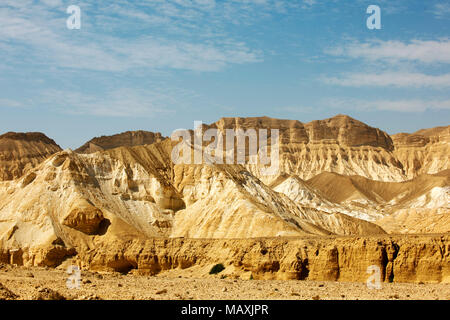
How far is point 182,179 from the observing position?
270ft

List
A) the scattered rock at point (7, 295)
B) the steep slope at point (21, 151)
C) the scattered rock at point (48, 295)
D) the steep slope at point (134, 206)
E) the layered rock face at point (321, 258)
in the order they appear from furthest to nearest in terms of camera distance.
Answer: the steep slope at point (21, 151)
the steep slope at point (134, 206)
the layered rock face at point (321, 258)
the scattered rock at point (48, 295)
the scattered rock at point (7, 295)

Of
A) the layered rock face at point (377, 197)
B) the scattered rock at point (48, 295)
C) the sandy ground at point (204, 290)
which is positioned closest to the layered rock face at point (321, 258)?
the sandy ground at point (204, 290)

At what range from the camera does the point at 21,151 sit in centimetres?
15838

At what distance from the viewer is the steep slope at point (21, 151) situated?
490ft

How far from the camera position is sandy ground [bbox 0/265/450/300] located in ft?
93.1

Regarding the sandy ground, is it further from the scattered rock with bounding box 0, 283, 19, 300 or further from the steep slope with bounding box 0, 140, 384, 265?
the steep slope with bounding box 0, 140, 384, 265

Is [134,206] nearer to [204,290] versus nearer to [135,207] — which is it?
[135,207]

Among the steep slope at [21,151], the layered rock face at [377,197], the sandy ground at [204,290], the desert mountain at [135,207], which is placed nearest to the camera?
the sandy ground at [204,290]

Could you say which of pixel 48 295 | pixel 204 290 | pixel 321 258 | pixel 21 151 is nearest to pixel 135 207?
pixel 321 258

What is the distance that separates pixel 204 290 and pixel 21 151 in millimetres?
134853

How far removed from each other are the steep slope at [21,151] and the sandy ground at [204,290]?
379ft

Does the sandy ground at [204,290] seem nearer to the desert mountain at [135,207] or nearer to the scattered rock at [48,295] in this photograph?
the scattered rock at [48,295]
